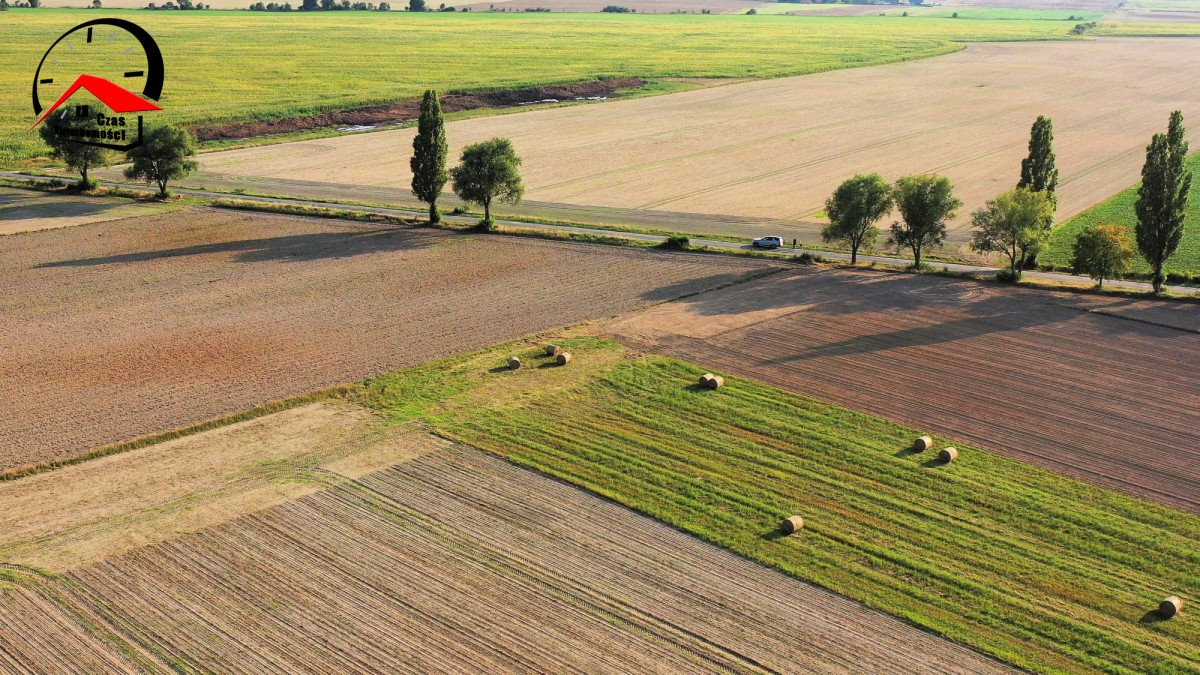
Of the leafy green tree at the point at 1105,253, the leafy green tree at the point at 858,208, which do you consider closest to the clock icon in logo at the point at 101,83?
the leafy green tree at the point at 858,208

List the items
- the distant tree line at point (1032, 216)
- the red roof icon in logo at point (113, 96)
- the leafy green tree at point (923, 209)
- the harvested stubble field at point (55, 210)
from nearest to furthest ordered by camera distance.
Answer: the distant tree line at point (1032, 216), the leafy green tree at point (923, 209), the harvested stubble field at point (55, 210), the red roof icon in logo at point (113, 96)

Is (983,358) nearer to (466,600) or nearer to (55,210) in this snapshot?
(466,600)

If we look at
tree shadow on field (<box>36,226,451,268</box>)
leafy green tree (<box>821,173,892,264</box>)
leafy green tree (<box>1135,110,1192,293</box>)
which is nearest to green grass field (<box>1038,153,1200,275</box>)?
leafy green tree (<box>1135,110,1192,293</box>)

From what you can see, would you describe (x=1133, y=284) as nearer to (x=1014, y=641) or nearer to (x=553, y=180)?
(x=1014, y=641)

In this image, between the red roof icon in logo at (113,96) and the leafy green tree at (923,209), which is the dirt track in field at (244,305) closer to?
the leafy green tree at (923,209)

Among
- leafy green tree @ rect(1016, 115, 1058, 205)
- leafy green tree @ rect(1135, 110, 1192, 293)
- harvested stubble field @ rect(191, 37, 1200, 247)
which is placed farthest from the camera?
harvested stubble field @ rect(191, 37, 1200, 247)

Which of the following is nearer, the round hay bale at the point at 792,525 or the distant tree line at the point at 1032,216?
the round hay bale at the point at 792,525

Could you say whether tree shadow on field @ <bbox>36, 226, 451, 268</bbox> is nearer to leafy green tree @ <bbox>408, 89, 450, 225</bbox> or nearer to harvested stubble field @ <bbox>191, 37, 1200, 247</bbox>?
leafy green tree @ <bbox>408, 89, 450, 225</bbox>
